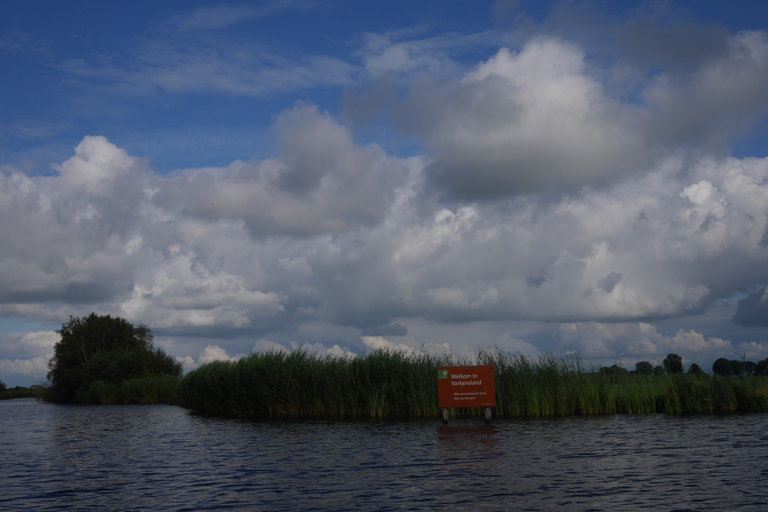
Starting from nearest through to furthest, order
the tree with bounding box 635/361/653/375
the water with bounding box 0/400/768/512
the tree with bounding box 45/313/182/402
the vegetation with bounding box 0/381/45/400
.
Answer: the water with bounding box 0/400/768/512 < the tree with bounding box 635/361/653/375 < the tree with bounding box 45/313/182/402 < the vegetation with bounding box 0/381/45/400

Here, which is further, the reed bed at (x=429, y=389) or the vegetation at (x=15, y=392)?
the vegetation at (x=15, y=392)

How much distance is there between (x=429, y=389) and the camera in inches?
1192

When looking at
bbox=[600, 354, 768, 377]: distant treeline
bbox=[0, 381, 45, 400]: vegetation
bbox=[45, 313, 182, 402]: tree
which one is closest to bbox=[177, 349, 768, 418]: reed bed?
bbox=[600, 354, 768, 377]: distant treeline

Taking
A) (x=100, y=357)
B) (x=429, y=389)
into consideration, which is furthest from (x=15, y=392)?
(x=429, y=389)

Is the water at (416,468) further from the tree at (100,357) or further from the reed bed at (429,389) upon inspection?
the tree at (100,357)

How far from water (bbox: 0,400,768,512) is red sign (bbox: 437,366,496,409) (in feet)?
3.59

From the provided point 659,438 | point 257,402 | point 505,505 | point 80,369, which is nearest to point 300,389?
point 257,402

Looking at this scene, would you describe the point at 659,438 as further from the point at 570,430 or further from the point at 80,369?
the point at 80,369

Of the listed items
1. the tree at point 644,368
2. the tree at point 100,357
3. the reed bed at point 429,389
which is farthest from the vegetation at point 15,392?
the tree at point 644,368

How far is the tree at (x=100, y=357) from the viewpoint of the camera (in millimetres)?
78312

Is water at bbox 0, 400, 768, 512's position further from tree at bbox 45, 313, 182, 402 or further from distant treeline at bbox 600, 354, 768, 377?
tree at bbox 45, 313, 182, 402

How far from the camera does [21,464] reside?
19.4 m

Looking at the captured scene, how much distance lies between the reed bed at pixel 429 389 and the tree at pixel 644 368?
36 centimetres

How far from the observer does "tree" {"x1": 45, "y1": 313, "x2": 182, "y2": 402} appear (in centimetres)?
7831
